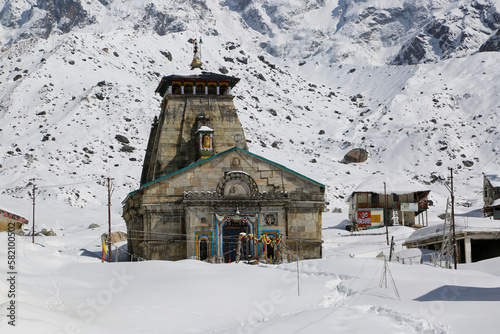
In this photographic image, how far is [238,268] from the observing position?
27.7m

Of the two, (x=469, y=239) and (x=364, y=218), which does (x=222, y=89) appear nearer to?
(x=469, y=239)

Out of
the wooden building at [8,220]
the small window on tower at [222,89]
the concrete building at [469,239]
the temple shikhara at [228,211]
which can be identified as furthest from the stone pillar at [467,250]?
the wooden building at [8,220]

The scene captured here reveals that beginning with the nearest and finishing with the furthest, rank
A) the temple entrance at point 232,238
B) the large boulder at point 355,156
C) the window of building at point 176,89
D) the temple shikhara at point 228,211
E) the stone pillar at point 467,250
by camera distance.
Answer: the temple shikhara at point 228,211, the temple entrance at point 232,238, the window of building at point 176,89, the stone pillar at point 467,250, the large boulder at point 355,156

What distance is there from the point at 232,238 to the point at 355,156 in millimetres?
91289

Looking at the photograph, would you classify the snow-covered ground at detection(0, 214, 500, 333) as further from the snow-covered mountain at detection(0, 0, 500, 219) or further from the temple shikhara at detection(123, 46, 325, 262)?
the snow-covered mountain at detection(0, 0, 500, 219)

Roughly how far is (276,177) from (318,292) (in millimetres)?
17414

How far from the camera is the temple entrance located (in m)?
38.4

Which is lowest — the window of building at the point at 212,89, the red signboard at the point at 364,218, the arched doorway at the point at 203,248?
the arched doorway at the point at 203,248

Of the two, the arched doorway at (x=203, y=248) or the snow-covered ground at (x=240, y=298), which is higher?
the arched doorway at (x=203, y=248)

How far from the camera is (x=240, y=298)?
20.7m

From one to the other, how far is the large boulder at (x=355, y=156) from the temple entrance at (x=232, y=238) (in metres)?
89.8

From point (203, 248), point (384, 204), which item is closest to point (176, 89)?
point (203, 248)

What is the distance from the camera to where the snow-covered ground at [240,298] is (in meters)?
15.7

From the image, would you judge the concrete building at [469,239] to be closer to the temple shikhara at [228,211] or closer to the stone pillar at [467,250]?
the stone pillar at [467,250]
